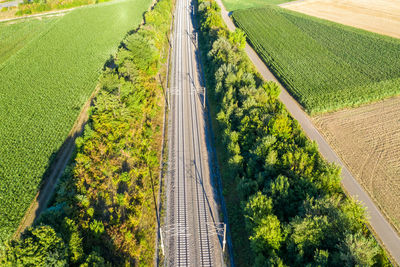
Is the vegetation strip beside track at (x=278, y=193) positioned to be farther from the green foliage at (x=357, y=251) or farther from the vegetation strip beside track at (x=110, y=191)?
the vegetation strip beside track at (x=110, y=191)

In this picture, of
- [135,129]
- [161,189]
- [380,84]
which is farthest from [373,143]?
[135,129]

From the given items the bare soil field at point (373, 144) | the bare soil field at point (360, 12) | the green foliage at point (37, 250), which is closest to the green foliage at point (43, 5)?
the bare soil field at point (360, 12)

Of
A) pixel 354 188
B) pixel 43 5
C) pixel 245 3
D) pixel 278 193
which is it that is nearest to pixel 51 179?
pixel 278 193

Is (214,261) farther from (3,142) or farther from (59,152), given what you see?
(3,142)

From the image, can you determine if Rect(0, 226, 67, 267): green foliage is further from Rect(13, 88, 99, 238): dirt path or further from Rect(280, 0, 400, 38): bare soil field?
Rect(280, 0, 400, 38): bare soil field

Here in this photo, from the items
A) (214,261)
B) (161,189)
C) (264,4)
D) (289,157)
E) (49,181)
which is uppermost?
(264,4)

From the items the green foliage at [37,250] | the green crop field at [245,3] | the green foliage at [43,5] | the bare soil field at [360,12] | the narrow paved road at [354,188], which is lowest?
the narrow paved road at [354,188]

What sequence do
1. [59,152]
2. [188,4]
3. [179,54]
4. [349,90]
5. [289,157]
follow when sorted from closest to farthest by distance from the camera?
[289,157], [59,152], [349,90], [179,54], [188,4]
